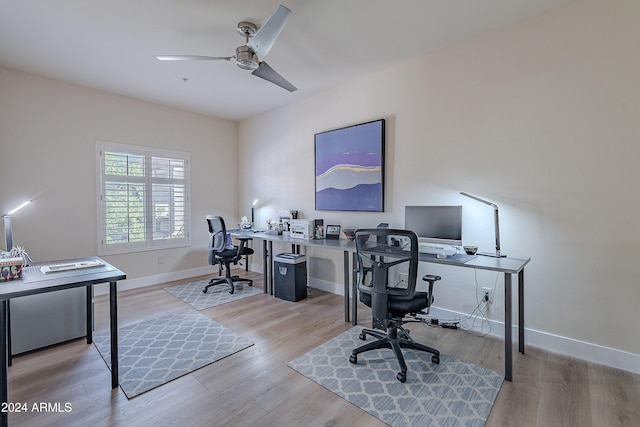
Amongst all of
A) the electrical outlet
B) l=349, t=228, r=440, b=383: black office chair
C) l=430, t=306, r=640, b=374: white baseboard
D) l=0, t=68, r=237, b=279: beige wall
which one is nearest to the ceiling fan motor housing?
l=349, t=228, r=440, b=383: black office chair

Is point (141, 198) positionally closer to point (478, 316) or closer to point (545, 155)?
point (478, 316)

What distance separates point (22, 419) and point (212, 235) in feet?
8.58

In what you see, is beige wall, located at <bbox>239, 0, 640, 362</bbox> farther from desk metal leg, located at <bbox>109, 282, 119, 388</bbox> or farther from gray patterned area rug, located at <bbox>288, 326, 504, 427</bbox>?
desk metal leg, located at <bbox>109, 282, 119, 388</bbox>

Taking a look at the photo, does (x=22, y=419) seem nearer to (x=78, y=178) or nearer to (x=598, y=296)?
(x=78, y=178)

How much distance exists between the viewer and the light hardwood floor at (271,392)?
166cm

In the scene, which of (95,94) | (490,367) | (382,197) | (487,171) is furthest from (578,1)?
(95,94)

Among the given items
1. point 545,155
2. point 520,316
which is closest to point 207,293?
point 520,316

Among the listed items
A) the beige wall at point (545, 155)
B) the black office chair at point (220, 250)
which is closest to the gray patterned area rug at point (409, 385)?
the beige wall at point (545, 155)

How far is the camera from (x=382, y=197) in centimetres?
343

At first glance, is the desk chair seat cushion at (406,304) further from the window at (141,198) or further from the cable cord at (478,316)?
the window at (141,198)

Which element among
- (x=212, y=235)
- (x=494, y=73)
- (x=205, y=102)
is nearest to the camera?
(x=494, y=73)

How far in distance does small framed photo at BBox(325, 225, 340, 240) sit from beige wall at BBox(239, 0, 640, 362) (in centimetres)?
76

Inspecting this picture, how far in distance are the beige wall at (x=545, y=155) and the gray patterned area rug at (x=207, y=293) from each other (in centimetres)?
226

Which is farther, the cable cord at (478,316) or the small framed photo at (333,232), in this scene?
the small framed photo at (333,232)
